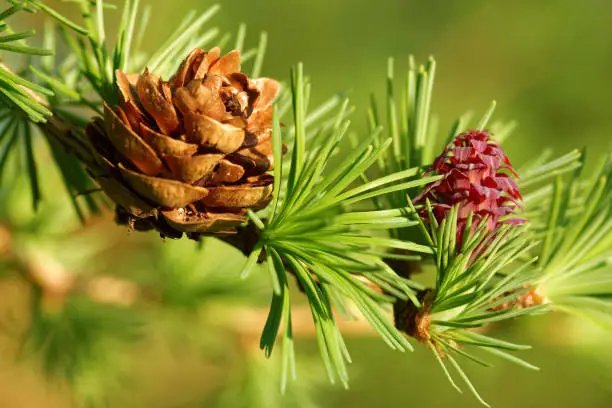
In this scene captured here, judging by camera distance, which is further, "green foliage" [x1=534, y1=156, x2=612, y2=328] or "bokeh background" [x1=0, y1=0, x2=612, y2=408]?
"bokeh background" [x1=0, y1=0, x2=612, y2=408]

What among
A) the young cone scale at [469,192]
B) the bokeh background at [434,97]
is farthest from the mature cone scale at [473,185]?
the bokeh background at [434,97]

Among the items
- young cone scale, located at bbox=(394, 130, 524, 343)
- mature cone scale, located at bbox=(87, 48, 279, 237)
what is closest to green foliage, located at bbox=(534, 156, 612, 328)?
young cone scale, located at bbox=(394, 130, 524, 343)

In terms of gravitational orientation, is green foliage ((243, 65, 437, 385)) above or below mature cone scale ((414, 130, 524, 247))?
below

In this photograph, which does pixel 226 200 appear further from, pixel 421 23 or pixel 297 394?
pixel 421 23

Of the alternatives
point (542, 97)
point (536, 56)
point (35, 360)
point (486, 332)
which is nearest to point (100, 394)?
point (35, 360)

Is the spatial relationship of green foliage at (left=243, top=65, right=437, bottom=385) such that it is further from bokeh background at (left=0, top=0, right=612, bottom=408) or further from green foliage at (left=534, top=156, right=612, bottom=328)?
bokeh background at (left=0, top=0, right=612, bottom=408)

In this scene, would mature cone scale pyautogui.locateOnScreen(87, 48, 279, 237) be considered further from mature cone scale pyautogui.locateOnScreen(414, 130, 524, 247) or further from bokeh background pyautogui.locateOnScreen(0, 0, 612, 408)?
bokeh background pyautogui.locateOnScreen(0, 0, 612, 408)
